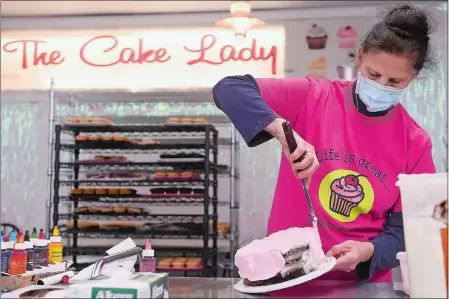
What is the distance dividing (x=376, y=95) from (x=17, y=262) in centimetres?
129

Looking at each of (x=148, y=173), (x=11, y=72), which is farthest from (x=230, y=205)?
(x=11, y=72)

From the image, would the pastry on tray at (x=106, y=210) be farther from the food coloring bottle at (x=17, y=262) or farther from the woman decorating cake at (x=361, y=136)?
the woman decorating cake at (x=361, y=136)

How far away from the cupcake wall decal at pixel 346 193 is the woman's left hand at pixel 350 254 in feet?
0.67

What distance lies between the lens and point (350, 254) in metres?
1.60

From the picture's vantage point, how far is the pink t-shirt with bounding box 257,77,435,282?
1.86 meters

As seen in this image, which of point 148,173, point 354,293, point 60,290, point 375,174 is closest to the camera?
point 60,290

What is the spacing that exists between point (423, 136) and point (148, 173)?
14.3 feet

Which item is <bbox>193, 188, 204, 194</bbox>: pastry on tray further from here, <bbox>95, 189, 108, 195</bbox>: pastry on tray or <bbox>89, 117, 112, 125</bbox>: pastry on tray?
<bbox>89, 117, 112, 125</bbox>: pastry on tray

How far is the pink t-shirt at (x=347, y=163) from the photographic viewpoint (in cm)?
186

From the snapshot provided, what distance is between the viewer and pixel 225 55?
595 cm

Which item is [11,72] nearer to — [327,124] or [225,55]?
[225,55]

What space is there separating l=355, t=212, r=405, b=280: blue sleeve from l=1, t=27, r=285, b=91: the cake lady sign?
415 centimetres

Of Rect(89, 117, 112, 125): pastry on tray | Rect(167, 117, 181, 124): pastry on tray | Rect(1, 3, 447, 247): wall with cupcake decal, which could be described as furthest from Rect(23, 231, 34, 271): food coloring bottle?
Rect(1, 3, 447, 247): wall with cupcake decal

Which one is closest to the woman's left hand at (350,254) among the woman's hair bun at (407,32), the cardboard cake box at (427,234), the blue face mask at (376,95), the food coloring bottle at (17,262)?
the cardboard cake box at (427,234)
